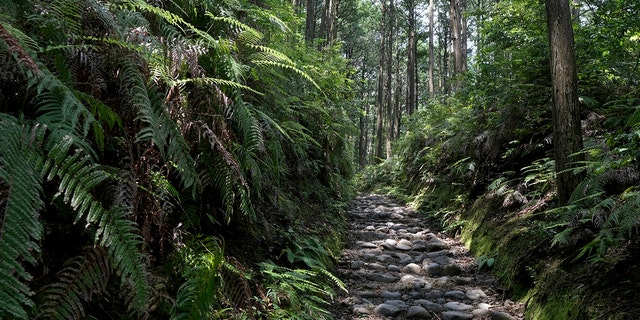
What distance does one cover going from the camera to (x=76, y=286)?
1606 millimetres

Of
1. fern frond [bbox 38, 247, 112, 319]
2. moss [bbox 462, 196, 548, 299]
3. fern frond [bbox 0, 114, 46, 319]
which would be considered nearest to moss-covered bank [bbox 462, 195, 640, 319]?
moss [bbox 462, 196, 548, 299]

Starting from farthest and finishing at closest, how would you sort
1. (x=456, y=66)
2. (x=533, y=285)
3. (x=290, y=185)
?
(x=456, y=66), (x=290, y=185), (x=533, y=285)

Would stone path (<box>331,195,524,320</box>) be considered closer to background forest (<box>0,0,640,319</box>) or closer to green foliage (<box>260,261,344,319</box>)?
background forest (<box>0,0,640,319</box>)

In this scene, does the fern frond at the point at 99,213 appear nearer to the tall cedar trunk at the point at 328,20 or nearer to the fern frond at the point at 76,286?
the fern frond at the point at 76,286

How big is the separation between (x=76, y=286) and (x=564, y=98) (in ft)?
14.8

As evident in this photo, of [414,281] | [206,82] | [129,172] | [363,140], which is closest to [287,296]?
[129,172]

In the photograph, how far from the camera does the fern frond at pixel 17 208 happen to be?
3.46 ft

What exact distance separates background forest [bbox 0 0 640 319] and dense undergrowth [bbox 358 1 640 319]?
0.02 meters

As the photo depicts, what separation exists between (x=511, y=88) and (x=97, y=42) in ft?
19.3

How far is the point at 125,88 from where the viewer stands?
2209mm

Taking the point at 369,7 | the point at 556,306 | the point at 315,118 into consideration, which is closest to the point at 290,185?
the point at 315,118

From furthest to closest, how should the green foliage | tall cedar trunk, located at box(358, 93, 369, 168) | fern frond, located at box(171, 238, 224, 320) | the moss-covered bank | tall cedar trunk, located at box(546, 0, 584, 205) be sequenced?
tall cedar trunk, located at box(358, 93, 369, 168), tall cedar trunk, located at box(546, 0, 584, 205), the green foliage, the moss-covered bank, fern frond, located at box(171, 238, 224, 320)

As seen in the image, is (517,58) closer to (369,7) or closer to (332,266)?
(332,266)

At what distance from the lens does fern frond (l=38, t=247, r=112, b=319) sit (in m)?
1.50
